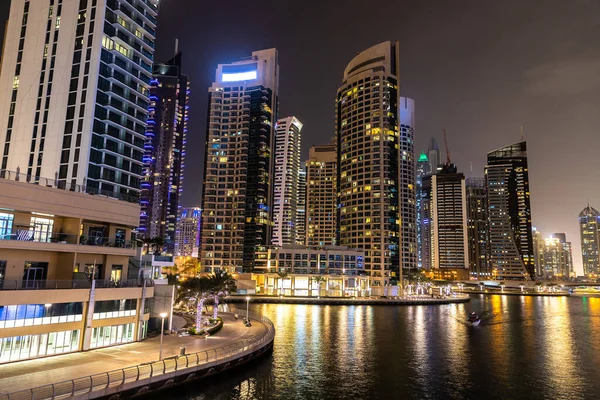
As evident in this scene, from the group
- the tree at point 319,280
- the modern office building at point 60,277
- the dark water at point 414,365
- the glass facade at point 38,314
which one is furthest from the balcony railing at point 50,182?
the tree at point 319,280

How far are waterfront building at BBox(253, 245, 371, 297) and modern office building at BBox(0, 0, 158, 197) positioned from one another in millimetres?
114003

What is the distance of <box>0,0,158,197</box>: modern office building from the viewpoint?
71625 mm

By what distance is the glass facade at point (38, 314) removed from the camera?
39.5 meters

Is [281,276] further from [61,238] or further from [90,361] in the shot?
[90,361]

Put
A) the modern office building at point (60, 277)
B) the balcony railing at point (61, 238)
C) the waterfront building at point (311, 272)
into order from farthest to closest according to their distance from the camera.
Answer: the waterfront building at point (311, 272) < the balcony railing at point (61, 238) < the modern office building at point (60, 277)

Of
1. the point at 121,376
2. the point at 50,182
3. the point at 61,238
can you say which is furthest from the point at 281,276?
the point at 121,376

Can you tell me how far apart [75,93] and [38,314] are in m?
45.3

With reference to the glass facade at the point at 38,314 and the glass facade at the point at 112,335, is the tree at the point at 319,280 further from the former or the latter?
the glass facade at the point at 38,314

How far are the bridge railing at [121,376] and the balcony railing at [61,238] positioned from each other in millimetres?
19416

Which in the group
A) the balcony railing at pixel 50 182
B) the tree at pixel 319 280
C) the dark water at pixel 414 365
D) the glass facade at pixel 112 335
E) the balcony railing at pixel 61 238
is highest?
the balcony railing at pixel 50 182

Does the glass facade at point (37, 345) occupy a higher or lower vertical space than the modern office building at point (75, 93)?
lower

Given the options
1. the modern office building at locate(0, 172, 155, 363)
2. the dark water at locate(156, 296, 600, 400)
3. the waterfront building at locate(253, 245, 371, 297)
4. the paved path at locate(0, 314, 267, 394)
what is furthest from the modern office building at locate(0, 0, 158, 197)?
the waterfront building at locate(253, 245, 371, 297)

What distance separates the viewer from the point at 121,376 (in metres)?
35.5

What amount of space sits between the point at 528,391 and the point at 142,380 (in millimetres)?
41139
